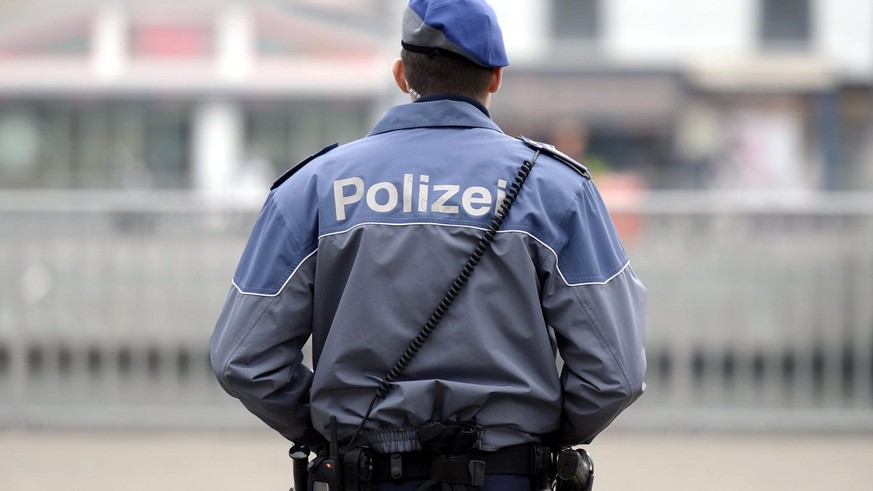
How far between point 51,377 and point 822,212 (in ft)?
15.8

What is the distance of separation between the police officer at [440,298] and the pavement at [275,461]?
143 inches

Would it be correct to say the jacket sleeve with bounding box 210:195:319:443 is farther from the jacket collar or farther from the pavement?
the pavement

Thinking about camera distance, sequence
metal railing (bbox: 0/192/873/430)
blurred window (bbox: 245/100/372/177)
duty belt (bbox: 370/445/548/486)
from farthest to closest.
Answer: blurred window (bbox: 245/100/372/177) → metal railing (bbox: 0/192/873/430) → duty belt (bbox: 370/445/548/486)

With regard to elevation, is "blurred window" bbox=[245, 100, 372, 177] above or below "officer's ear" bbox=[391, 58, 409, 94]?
above

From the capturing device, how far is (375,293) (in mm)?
2658

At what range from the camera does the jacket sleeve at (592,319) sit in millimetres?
2660

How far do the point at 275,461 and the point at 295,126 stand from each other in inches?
1113

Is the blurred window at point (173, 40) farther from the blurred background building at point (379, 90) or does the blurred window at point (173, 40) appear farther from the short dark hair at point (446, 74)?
the short dark hair at point (446, 74)

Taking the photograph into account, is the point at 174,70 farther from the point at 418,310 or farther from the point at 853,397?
the point at 418,310

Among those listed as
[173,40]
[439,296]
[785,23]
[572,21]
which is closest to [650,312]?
[439,296]

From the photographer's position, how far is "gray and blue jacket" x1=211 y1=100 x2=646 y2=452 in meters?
2.65

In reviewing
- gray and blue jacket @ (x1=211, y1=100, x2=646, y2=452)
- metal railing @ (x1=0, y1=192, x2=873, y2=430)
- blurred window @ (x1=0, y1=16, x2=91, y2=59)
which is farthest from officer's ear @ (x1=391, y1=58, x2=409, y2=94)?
blurred window @ (x1=0, y1=16, x2=91, y2=59)

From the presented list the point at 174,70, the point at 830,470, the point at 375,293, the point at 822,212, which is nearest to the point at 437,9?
the point at 375,293

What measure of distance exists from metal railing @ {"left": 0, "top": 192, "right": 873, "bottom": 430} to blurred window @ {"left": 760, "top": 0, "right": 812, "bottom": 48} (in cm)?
2667
